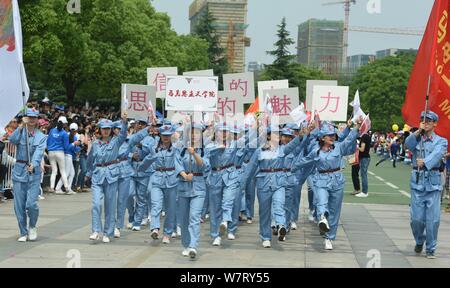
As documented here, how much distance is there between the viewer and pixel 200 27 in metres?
87.1

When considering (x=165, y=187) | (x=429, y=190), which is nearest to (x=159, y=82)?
(x=165, y=187)

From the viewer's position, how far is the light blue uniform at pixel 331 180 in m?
11.4

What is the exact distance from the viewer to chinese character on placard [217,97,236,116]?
1591 centimetres

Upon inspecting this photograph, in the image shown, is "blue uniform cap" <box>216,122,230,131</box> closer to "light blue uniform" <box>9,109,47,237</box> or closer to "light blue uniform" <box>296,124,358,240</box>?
"light blue uniform" <box>296,124,358,240</box>

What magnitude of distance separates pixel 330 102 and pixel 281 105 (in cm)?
89

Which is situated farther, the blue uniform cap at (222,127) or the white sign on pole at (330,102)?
the white sign on pole at (330,102)

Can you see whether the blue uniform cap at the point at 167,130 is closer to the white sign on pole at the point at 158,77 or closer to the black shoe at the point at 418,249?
the black shoe at the point at 418,249

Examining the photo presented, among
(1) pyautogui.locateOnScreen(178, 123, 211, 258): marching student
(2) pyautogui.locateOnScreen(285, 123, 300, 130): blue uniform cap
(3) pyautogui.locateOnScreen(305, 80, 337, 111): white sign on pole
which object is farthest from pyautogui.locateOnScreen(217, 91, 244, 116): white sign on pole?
(1) pyautogui.locateOnScreen(178, 123, 211, 258): marching student

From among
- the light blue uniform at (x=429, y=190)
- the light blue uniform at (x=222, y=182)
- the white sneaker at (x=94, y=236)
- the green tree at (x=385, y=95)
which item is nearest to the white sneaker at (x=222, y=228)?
the light blue uniform at (x=222, y=182)

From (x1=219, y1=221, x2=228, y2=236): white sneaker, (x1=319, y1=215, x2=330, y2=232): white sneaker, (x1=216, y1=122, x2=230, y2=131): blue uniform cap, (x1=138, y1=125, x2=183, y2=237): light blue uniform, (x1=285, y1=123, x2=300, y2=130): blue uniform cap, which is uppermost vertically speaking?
(x1=216, y1=122, x2=230, y2=131): blue uniform cap

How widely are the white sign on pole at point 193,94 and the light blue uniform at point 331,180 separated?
1.82m

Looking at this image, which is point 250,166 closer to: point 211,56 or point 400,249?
point 400,249

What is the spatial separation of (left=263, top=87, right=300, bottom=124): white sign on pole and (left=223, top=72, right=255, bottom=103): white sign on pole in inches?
94.7

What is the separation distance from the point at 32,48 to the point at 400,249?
2123cm
